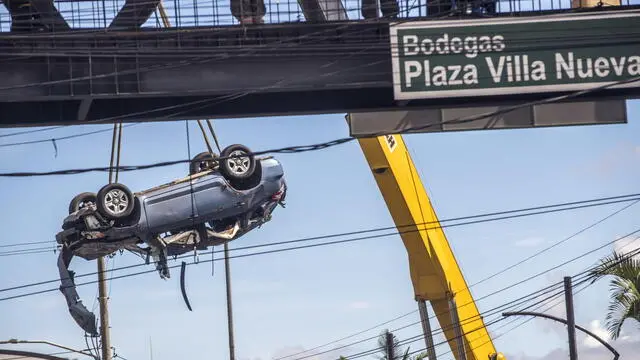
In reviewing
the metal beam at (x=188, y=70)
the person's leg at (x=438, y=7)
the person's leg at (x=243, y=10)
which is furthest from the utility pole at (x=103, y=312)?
the person's leg at (x=438, y=7)

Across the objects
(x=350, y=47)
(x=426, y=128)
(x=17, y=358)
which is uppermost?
(x=350, y=47)

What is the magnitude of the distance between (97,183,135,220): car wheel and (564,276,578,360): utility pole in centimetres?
1134

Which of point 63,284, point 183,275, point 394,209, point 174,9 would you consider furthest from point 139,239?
point 174,9

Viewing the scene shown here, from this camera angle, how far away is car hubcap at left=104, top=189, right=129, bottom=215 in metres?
33.5

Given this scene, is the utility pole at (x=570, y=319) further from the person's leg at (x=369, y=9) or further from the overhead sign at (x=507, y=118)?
the person's leg at (x=369, y=9)

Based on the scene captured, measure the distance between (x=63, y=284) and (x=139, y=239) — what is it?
4512 millimetres

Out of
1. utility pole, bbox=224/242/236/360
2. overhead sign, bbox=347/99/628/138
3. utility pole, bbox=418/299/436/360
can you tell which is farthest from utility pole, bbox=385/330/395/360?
overhead sign, bbox=347/99/628/138

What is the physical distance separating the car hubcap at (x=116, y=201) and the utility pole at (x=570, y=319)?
11466 mm

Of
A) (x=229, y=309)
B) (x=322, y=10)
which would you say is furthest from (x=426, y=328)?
(x=229, y=309)

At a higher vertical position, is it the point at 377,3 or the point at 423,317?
the point at 377,3

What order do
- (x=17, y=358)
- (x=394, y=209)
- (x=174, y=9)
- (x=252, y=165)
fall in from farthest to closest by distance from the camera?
(x=17, y=358) < (x=252, y=165) < (x=394, y=209) < (x=174, y=9)

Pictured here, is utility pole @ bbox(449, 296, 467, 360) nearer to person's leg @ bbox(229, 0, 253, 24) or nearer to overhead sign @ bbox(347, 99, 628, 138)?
overhead sign @ bbox(347, 99, 628, 138)

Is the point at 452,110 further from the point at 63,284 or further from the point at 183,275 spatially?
the point at 63,284

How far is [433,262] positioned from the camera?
30.2m
